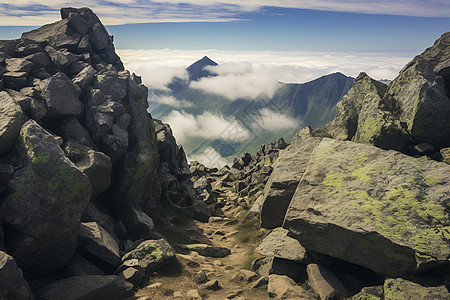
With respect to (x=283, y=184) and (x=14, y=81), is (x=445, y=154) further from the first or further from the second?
(x=14, y=81)

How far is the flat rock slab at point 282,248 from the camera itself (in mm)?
17970

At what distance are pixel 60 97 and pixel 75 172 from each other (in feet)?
43.2

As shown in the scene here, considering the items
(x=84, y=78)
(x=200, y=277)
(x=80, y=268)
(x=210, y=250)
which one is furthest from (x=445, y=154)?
(x=84, y=78)

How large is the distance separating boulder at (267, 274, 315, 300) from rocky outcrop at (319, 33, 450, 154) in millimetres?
13357

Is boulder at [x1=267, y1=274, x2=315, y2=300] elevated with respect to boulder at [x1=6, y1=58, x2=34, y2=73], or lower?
lower

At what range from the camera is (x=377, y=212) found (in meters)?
14.9

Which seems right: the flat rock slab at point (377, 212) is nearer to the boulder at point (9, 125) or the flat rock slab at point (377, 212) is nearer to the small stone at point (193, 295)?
the small stone at point (193, 295)

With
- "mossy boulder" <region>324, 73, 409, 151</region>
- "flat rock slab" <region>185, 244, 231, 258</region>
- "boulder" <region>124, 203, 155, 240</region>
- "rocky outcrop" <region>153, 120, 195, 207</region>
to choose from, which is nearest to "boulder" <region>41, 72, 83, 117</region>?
"boulder" <region>124, 203, 155, 240</region>

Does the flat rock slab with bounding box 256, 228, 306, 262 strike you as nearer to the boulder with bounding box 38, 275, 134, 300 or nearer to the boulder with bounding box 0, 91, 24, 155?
the boulder with bounding box 38, 275, 134, 300

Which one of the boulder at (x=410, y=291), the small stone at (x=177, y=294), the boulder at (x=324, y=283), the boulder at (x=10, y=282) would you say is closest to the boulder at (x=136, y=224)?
the small stone at (x=177, y=294)

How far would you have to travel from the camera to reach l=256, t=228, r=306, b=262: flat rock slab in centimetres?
1797

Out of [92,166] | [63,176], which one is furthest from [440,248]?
[92,166]

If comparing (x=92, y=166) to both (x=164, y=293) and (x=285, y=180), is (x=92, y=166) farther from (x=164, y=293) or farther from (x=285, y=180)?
(x=285, y=180)

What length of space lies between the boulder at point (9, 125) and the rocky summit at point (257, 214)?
68 millimetres
